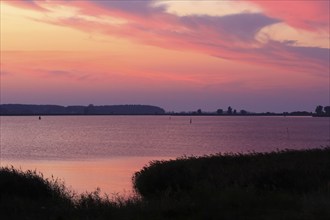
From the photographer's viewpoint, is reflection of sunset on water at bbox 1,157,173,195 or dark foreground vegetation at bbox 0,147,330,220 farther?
reflection of sunset on water at bbox 1,157,173,195

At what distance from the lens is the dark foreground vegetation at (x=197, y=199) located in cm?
1381

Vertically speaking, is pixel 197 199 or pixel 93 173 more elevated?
pixel 197 199

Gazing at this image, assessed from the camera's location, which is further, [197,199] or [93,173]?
[93,173]

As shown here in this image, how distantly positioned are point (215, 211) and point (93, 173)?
94.9ft

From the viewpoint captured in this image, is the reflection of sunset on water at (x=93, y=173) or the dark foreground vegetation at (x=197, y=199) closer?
the dark foreground vegetation at (x=197, y=199)

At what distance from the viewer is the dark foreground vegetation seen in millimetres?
13812

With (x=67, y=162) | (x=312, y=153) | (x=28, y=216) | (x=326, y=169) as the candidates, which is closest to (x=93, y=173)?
(x=67, y=162)

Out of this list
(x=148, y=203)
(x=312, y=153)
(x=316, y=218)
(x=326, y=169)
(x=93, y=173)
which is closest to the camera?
(x=316, y=218)

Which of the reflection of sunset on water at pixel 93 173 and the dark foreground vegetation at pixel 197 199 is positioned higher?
the dark foreground vegetation at pixel 197 199

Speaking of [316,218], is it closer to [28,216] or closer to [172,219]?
[172,219]

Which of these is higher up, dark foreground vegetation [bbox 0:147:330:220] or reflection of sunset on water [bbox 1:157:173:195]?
dark foreground vegetation [bbox 0:147:330:220]

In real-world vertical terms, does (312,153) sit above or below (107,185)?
above

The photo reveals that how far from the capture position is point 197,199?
51.4 feet

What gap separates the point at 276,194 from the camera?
16.0 metres
